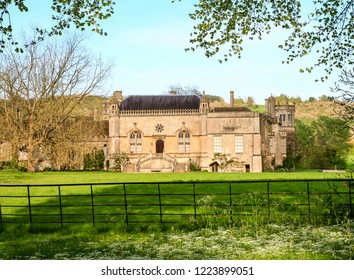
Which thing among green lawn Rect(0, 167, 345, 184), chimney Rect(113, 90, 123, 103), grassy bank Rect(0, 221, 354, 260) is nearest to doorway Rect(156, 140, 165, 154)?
chimney Rect(113, 90, 123, 103)

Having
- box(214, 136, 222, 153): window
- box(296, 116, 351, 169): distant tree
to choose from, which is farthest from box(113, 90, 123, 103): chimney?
box(296, 116, 351, 169): distant tree

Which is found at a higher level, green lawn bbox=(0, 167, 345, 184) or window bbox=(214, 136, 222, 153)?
window bbox=(214, 136, 222, 153)

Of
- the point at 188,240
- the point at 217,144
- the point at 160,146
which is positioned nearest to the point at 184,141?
the point at 160,146

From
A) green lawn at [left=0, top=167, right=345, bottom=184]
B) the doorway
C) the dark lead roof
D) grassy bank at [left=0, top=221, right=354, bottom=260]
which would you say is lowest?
green lawn at [left=0, top=167, right=345, bottom=184]

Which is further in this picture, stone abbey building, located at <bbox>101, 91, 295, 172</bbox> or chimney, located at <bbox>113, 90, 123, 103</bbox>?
chimney, located at <bbox>113, 90, 123, 103</bbox>

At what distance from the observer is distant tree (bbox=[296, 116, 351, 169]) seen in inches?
1917

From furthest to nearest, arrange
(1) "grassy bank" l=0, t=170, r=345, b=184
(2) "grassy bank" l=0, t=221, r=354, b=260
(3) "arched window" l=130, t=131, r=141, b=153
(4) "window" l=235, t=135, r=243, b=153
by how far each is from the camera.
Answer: (3) "arched window" l=130, t=131, r=141, b=153, (4) "window" l=235, t=135, r=243, b=153, (1) "grassy bank" l=0, t=170, r=345, b=184, (2) "grassy bank" l=0, t=221, r=354, b=260

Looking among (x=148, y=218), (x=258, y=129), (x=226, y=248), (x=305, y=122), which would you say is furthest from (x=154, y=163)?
(x=226, y=248)

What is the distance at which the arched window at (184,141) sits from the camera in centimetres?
5447

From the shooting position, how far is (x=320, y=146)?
54812 mm

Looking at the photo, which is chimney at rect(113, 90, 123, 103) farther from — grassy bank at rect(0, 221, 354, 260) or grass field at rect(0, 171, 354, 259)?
grassy bank at rect(0, 221, 354, 260)

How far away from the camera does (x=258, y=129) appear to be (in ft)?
175

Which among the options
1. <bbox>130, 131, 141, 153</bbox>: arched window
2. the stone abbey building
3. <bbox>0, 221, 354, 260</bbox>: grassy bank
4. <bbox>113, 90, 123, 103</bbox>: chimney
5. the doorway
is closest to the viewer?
<bbox>0, 221, 354, 260</bbox>: grassy bank
